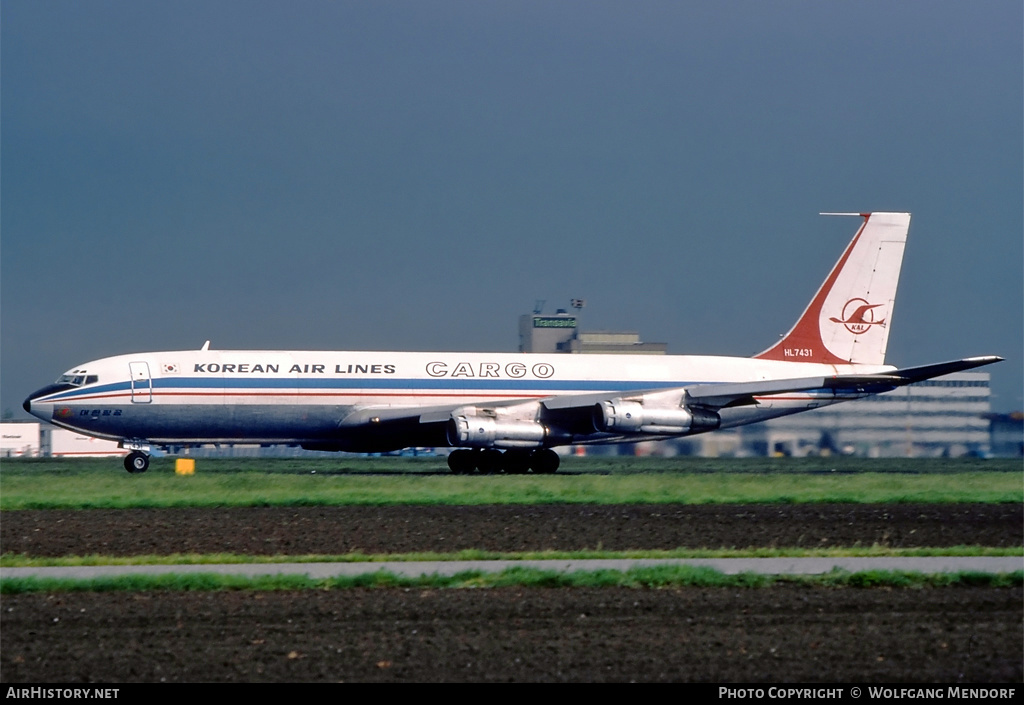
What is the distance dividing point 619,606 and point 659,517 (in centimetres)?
1130

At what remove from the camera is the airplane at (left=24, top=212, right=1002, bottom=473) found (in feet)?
124

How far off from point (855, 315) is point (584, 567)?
3036 centimetres

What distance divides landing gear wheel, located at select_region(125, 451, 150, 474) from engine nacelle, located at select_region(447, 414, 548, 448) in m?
9.87

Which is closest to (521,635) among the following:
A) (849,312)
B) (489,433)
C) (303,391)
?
(489,433)

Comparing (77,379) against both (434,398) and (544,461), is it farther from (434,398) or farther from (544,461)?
(544,461)

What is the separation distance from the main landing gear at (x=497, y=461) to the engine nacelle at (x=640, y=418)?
2876mm

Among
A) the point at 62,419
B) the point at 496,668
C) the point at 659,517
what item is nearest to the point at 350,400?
the point at 62,419

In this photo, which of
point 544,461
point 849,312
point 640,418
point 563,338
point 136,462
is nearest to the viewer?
point 640,418

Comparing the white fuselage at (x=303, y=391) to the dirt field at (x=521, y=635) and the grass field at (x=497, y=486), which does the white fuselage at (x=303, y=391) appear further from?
the dirt field at (x=521, y=635)

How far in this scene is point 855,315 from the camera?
44.3 m

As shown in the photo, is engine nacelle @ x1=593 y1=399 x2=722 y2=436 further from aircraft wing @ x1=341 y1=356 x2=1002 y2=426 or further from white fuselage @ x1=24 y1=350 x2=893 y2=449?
white fuselage @ x1=24 y1=350 x2=893 y2=449

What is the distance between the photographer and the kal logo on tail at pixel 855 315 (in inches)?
1746

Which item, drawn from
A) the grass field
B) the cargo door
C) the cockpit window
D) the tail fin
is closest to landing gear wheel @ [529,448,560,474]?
the grass field

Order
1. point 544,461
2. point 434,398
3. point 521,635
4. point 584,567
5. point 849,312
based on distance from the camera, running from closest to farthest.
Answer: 1. point 521,635
2. point 584,567
3. point 434,398
4. point 544,461
5. point 849,312
